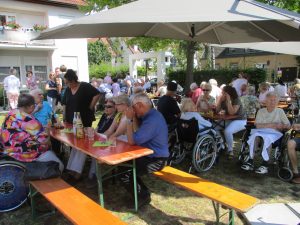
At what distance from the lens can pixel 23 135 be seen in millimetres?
3447

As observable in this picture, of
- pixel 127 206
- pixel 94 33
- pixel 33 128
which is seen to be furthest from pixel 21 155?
pixel 94 33

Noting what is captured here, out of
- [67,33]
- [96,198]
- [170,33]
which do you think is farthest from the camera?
[170,33]

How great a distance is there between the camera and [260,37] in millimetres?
4824

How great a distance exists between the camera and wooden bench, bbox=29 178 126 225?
96.5 inches

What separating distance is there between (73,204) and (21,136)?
1.18 metres

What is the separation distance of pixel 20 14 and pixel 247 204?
60.8 ft

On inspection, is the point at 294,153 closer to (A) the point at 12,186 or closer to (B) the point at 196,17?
(B) the point at 196,17

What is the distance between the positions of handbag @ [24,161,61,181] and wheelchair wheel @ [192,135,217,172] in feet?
6.69

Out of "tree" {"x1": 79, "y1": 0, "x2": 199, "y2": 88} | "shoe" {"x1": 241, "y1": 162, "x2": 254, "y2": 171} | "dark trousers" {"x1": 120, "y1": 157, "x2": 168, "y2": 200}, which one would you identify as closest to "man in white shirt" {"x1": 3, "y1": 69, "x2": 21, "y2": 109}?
"tree" {"x1": 79, "y1": 0, "x2": 199, "y2": 88}

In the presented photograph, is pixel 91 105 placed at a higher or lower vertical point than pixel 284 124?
higher

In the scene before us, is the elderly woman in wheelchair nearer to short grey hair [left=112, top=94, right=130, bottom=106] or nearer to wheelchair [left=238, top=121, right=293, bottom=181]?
wheelchair [left=238, top=121, right=293, bottom=181]

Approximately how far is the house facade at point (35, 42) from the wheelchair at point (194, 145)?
563 inches

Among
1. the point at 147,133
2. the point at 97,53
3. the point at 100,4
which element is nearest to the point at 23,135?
the point at 147,133

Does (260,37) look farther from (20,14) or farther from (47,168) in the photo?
(20,14)
